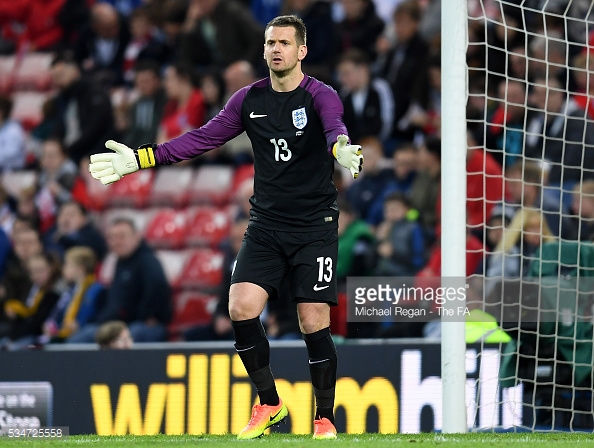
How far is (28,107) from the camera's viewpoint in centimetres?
1395

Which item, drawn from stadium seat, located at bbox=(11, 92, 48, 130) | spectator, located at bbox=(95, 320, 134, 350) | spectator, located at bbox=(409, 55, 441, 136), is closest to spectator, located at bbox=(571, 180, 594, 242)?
spectator, located at bbox=(409, 55, 441, 136)

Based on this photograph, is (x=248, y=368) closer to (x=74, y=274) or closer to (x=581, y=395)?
(x=581, y=395)

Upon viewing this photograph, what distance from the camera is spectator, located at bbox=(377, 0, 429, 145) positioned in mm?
11336

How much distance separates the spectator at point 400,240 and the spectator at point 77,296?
2619mm

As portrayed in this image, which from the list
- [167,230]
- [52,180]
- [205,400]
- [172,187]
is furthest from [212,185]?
[205,400]

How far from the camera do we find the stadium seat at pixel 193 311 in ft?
34.6

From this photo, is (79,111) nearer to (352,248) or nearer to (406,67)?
(406,67)

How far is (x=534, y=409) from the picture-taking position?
7.43 metres

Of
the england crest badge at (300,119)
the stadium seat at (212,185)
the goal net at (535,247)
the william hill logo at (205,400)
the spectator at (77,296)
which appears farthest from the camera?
the stadium seat at (212,185)

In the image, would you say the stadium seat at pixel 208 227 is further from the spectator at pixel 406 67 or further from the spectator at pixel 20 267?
the spectator at pixel 406 67

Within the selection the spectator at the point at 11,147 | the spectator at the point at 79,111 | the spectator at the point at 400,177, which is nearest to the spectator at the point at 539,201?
the spectator at the point at 400,177

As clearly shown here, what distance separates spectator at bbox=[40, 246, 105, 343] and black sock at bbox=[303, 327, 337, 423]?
15.8 ft

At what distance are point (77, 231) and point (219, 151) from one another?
1673 millimetres

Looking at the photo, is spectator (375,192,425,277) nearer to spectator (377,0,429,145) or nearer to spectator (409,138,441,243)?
spectator (409,138,441,243)
